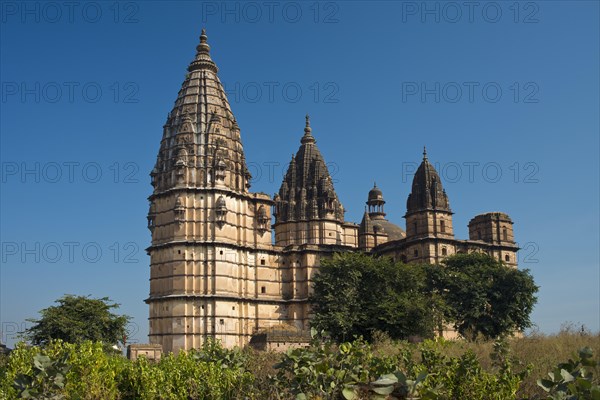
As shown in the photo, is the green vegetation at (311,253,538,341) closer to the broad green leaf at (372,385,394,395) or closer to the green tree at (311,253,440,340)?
the green tree at (311,253,440,340)

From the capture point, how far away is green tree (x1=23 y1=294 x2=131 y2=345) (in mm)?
50781

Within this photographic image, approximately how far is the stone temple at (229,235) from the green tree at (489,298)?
6.76 meters

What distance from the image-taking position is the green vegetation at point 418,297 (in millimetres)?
49938

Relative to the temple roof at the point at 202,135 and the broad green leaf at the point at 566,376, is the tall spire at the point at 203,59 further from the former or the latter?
the broad green leaf at the point at 566,376

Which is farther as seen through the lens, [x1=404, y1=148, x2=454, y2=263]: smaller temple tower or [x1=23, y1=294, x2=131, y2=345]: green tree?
[x1=404, y1=148, x2=454, y2=263]: smaller temple tower

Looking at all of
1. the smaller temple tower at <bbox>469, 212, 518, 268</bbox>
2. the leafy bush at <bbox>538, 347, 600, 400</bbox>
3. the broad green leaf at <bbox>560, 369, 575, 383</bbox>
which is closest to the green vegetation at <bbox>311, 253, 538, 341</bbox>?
the smaller temple tower at <bbox>469, 212, 518, 268</bbox>

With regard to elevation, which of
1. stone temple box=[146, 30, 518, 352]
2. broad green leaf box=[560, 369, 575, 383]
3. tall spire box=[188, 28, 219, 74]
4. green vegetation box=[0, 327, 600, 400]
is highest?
tall spire box=[188, 28, 219, 74]

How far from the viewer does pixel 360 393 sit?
11680mm

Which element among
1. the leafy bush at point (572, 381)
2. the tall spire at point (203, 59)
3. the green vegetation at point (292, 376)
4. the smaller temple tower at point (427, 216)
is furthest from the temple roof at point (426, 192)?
the leafy bush at point (572, 381)

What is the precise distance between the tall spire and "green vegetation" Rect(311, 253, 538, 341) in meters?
24.7

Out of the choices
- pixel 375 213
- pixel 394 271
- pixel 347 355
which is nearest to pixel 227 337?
pixel 394 271

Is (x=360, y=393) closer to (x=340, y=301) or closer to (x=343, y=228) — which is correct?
(x=340, y=301)

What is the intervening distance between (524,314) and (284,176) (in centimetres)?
3121

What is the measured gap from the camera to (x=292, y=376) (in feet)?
55.2
